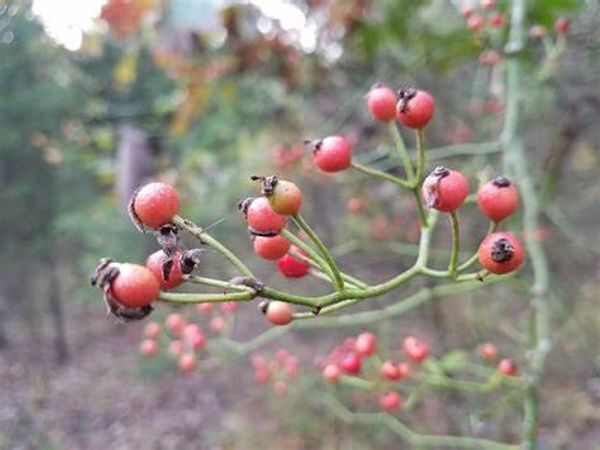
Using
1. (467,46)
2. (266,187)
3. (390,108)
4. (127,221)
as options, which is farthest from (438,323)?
(127,221)

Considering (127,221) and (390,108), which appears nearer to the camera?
(390,108)

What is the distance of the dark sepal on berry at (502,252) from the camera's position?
666 millimetres

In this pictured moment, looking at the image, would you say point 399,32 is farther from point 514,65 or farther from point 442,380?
point 442,380

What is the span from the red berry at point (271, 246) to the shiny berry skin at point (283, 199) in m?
0.04

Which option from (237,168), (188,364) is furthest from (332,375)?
(237,168)

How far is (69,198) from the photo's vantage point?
24.1 feet

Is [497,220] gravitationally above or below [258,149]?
below

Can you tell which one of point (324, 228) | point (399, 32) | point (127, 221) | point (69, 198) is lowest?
point (399, 32)

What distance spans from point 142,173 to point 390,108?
4584mm

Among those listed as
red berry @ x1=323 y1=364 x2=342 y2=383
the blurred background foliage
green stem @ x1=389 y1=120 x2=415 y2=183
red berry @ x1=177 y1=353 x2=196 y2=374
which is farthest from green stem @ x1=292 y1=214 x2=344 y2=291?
red berry @ x1=177 y1=353 x2=196 y2=374

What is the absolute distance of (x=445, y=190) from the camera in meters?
0.69

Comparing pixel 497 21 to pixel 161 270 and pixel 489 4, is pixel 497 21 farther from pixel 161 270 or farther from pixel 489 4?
pixel 161 270

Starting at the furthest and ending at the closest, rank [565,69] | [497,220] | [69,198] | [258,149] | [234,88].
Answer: [69,198], [258,149], [234,88], [565,69], [497,220]

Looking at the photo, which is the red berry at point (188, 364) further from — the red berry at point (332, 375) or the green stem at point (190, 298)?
the green stem at point (190, 298)
